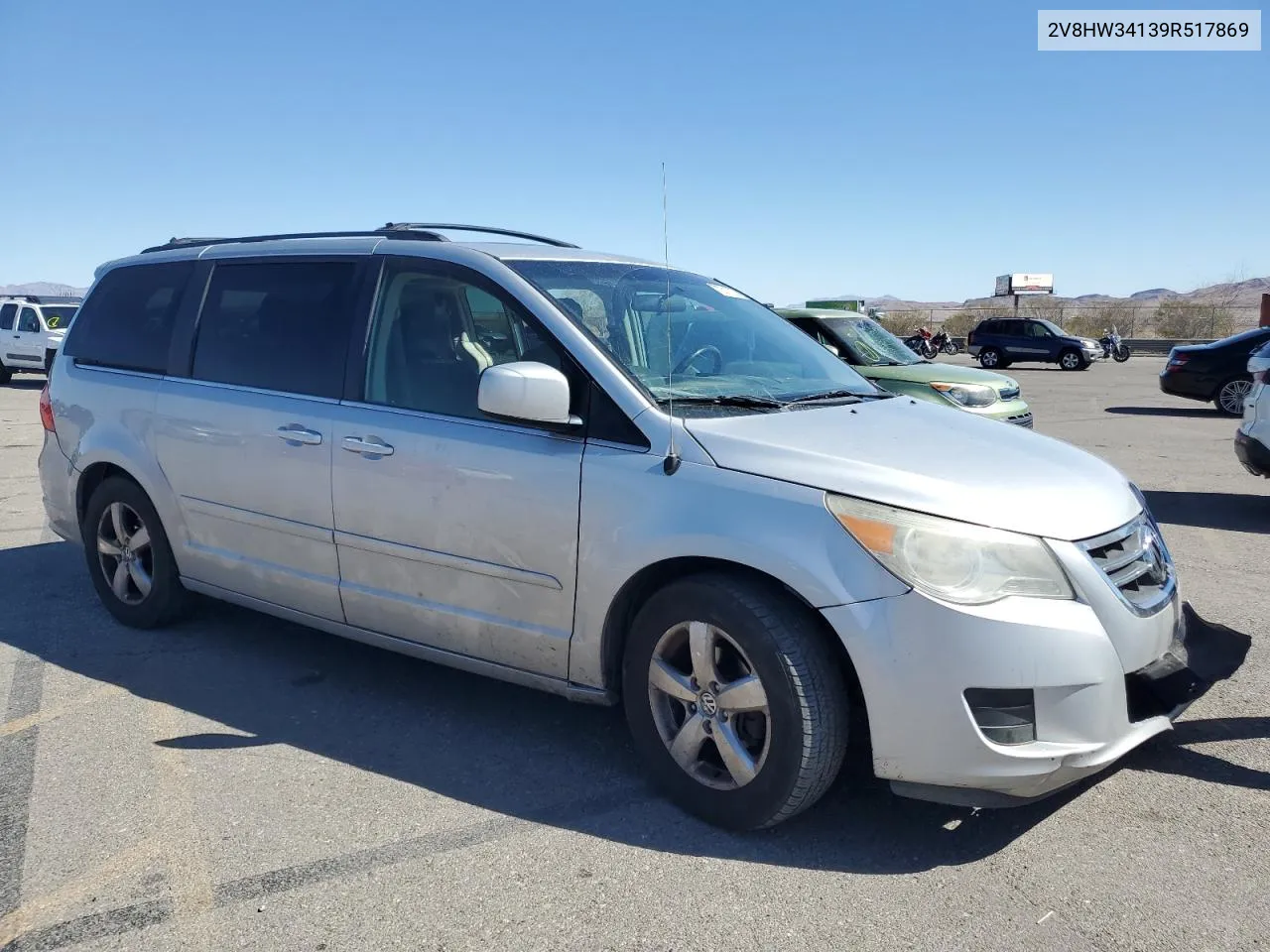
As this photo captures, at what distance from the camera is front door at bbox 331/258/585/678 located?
3.63m

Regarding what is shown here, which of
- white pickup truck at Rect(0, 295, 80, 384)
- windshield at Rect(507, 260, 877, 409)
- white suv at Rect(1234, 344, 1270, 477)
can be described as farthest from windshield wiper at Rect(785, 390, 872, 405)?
white pickup truck at Rect(0, 295, 80, 384)

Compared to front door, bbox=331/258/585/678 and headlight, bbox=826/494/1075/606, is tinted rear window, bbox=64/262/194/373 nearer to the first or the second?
front door, bbox=331/258/585/678

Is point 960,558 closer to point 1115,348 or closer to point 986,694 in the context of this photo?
point 986,694

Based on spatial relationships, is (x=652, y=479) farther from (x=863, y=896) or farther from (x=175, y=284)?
(x=175, y=284)

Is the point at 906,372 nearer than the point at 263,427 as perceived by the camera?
No

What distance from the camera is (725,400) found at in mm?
3723

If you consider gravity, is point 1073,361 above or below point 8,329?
below

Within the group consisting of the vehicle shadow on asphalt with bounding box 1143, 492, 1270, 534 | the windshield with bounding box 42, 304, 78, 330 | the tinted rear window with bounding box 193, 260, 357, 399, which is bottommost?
the vehicle shadow on asphalt with bounding box 1143, 492, 1270, 534

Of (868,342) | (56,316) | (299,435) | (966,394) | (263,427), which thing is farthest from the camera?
(56,316)

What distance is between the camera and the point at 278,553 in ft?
14.6

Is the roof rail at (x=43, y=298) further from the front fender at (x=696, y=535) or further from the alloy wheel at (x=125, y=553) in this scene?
the front fender at (x=696, y=535)

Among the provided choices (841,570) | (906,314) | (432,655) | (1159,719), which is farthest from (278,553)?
(906,314)

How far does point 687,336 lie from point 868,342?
758cm

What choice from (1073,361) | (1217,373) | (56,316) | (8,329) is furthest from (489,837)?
(1073,361)
